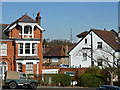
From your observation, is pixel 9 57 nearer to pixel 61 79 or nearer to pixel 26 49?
pixel 26 49

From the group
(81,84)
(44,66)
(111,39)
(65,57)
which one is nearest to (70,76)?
(81,84)

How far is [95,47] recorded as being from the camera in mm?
44406

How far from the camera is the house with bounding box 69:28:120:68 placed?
41469 mm

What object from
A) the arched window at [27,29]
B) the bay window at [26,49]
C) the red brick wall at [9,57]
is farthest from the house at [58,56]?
the red brick wall at [9,57]

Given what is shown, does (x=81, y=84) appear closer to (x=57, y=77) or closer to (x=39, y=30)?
(x=57, y=77)

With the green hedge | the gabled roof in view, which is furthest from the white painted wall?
the green hedge

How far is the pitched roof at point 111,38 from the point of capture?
42.0 m

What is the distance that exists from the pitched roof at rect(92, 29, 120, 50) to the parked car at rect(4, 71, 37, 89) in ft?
64.5

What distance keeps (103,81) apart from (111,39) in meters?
17.0

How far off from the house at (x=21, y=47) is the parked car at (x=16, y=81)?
Answer: 8100 mm

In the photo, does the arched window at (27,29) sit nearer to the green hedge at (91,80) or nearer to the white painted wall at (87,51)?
the green hedge at (91,80)

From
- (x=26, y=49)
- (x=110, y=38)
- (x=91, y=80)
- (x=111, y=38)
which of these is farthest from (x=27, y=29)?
(x=111, y=38)

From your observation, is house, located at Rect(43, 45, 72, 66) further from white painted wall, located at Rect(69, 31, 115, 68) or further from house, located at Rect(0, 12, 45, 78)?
house, located at Rect(0, 12, 45, 78)

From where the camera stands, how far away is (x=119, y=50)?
4062 cm
